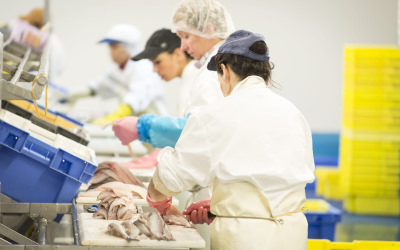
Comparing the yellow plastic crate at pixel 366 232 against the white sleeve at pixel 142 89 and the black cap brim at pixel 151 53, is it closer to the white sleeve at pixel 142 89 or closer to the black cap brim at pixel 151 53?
the white sleeve at pixel 142 89

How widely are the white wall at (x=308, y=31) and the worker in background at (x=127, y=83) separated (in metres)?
3.59

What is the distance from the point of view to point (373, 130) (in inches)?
307

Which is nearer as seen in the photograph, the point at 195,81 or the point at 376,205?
the point at 195,81

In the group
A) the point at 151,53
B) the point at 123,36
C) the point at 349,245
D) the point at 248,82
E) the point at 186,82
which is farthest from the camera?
the point at 123,36

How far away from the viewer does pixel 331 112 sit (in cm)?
1123

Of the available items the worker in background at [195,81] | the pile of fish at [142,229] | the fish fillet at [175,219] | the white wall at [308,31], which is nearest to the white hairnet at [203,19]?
the worker in background at [195,81]

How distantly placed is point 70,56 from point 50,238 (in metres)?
7.19

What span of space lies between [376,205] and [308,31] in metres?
4.10

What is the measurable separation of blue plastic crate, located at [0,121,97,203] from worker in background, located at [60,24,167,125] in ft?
9.94

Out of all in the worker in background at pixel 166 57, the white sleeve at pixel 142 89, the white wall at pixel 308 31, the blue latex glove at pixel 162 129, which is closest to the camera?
the blue latex glove at pixel 162 129

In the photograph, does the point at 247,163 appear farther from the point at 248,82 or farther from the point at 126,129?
the point at 126,129

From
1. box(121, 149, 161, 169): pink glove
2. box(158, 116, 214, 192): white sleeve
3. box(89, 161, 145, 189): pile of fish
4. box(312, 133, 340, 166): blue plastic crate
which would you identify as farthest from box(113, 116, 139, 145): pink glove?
box(312, 133, 340, 166): blue plastic crate

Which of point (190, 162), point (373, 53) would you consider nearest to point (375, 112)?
point (373, 53)

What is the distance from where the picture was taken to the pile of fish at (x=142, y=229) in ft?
7.27
